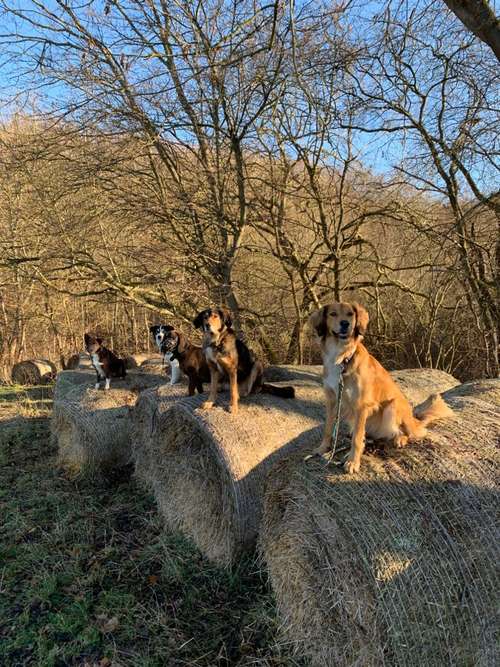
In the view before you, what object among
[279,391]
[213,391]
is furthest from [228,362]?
[279,391]

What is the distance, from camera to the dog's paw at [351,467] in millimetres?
3084

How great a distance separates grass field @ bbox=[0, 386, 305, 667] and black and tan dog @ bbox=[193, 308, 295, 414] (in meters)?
1.46

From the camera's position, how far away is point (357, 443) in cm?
317

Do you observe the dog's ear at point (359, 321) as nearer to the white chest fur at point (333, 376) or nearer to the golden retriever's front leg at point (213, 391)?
the white chest fur at point (333, 376)

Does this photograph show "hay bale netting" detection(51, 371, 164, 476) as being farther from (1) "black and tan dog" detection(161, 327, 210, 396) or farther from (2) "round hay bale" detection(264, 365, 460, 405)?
(2) "round hay bale" detection(264, 365, 460, 405)

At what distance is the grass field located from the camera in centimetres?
306

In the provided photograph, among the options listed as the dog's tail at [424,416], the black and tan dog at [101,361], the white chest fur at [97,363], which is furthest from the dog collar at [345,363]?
the white chest fur at [97,363]

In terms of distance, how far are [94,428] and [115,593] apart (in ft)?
8.89

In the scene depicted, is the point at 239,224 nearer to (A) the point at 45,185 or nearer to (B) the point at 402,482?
(A) the point at 45,185

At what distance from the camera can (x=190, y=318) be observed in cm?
1073

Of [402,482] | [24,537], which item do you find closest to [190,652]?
[402,482]

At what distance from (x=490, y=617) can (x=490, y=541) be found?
0.37m

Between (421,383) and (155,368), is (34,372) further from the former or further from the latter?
(421,383)

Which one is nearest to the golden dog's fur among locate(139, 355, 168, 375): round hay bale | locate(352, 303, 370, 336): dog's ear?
locate(352, 303, 370, 336): dog's ear
